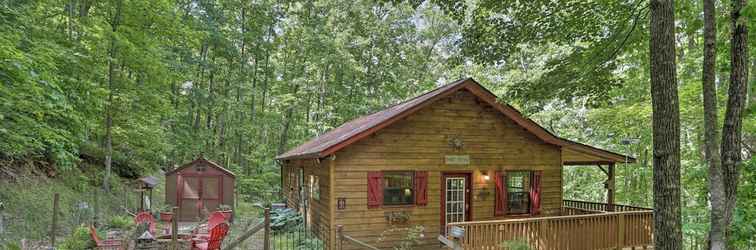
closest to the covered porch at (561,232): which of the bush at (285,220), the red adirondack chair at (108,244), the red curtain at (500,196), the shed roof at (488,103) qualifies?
the red curtain at (500,196)

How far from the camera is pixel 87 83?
8.98 meters

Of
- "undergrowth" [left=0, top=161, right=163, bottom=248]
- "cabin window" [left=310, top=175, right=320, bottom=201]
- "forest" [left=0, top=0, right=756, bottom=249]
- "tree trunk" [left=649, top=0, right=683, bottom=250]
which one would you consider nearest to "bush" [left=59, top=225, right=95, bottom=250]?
"undergrowth" [left=0, top=161, right=163, bottom=248]

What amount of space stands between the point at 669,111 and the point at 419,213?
568 cm

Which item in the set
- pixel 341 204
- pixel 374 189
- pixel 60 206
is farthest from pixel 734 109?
pixel 60 206

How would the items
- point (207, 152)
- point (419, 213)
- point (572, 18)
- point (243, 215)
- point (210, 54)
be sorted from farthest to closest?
point (210, 54)
point (207, 152)
point (243, 215)
point (419, 213)
point (572, 18)

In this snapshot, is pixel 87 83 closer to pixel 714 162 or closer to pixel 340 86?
pixel 714 162

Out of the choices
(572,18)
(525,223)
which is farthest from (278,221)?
(572,18)

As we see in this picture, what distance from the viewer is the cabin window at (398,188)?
9.03m

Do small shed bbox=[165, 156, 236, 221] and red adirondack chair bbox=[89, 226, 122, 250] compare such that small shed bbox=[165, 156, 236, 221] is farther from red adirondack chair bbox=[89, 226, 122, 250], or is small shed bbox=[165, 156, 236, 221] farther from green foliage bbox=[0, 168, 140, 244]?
red adirondack chair bbox=[89, 226, 122, 250]

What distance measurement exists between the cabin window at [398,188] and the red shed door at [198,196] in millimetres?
6700

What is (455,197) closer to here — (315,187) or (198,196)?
(315,187)

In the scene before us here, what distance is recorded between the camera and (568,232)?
7941mm

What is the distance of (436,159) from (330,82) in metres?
14.1

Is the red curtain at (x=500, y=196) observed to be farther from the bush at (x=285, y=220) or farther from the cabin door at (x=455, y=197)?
the bush at (x=285, y=220)
